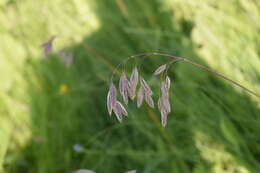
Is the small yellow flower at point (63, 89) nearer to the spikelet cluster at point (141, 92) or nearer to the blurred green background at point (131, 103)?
the blurred green background at point (131, 103)

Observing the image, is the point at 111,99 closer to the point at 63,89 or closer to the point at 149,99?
the point at 149,99

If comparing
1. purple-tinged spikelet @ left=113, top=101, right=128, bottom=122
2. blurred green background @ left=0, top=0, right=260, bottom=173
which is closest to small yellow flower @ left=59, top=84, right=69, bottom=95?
blurred green background @ left=0, top=0, right=260, bottom=173

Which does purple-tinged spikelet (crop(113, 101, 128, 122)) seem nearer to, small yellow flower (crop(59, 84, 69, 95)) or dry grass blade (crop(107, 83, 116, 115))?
dry grass blade (crop(107, 83, 116, 115))

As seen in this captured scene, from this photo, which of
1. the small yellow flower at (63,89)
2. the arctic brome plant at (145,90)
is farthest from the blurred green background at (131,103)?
the arctic brome plant at (145,90)

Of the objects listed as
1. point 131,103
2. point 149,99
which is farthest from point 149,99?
point 131,103

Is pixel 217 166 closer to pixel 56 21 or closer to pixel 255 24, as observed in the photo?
pixel 255 24

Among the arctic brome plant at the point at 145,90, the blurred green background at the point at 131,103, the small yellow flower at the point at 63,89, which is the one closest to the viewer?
the arctic brome plant at the point at 145,90

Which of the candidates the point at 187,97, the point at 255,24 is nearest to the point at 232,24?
the point at 255,24

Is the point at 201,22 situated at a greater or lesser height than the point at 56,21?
lesser
